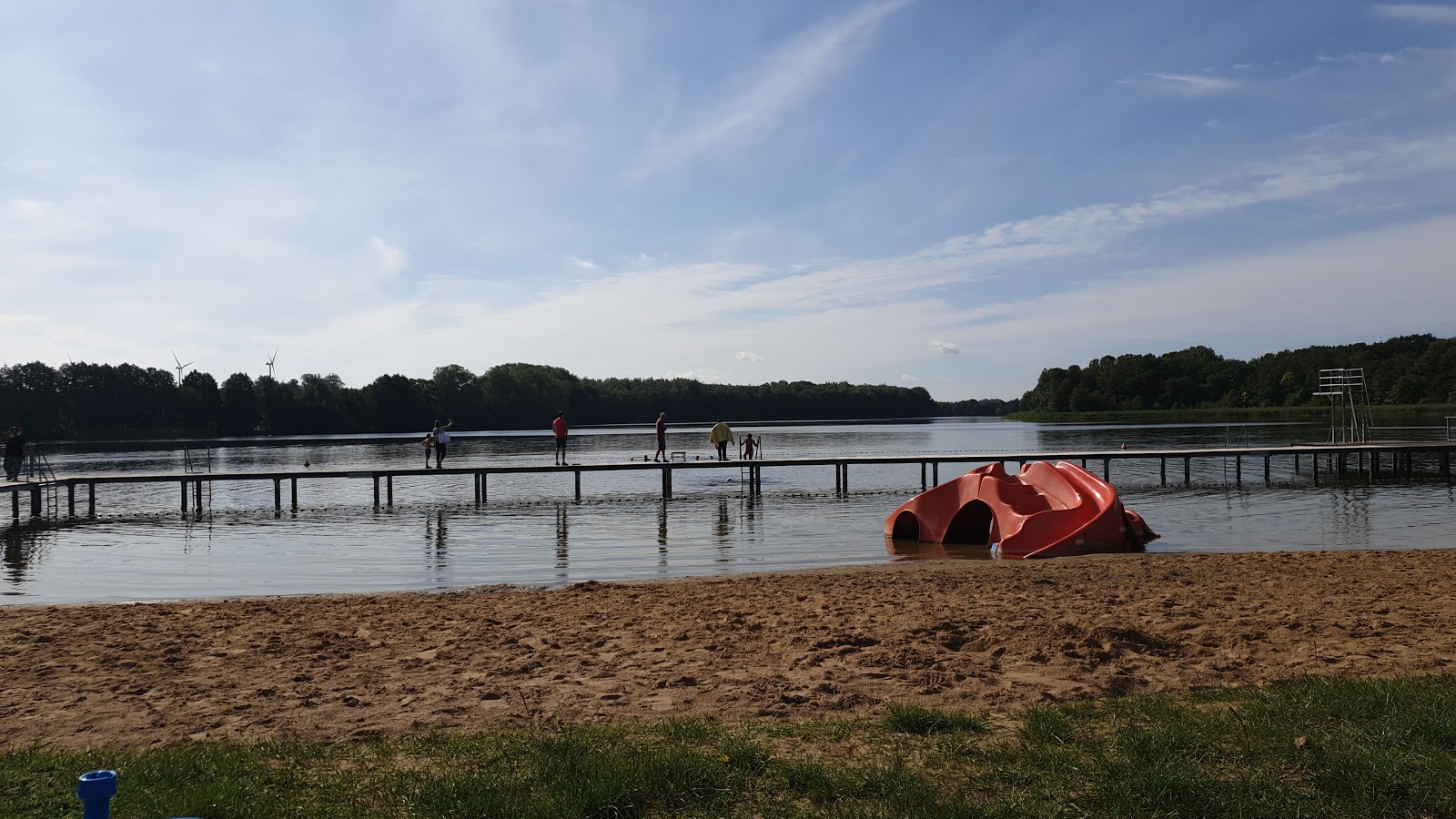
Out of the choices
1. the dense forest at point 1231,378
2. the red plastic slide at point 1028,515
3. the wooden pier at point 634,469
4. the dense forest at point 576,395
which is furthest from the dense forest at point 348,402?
the red plastic slide at point 1028,515

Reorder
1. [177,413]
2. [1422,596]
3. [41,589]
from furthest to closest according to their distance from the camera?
[177,413] → [41,589] → [1422,596]

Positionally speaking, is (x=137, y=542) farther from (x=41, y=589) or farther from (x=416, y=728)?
(x=416, y=728)

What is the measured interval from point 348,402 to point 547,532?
113 m

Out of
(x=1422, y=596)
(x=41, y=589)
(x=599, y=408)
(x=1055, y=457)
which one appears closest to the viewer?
(x=1422, y=596)

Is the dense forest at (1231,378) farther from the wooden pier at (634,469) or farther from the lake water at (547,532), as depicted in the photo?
the lake water at (547,532)

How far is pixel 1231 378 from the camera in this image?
14775cm

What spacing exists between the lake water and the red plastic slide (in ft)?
2.65

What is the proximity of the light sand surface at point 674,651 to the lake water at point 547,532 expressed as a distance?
3.53 m

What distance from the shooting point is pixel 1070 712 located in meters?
5.33

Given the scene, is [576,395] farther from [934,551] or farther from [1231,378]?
[934,551]

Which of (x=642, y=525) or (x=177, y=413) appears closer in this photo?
(x=642, y=525)

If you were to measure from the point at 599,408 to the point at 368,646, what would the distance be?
150 m

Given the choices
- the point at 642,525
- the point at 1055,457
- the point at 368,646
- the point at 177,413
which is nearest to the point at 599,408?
the point at 177,413

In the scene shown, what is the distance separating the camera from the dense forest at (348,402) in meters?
111
